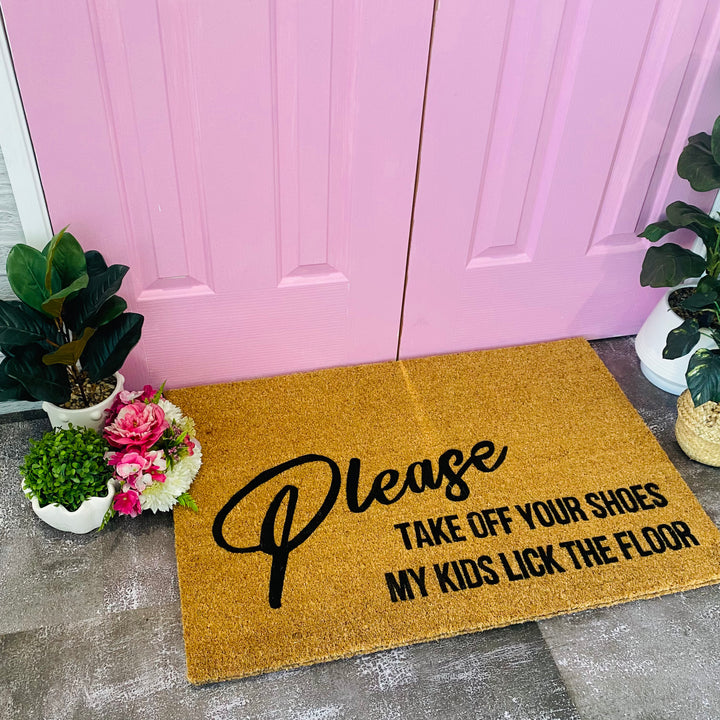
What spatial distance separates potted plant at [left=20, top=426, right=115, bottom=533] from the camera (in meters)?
1.45

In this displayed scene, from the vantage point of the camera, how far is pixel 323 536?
1.55 meters

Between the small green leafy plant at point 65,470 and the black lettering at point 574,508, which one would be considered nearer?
the small green leafy plant at point 65,470

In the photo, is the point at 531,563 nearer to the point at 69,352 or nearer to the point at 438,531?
the point at 438,531

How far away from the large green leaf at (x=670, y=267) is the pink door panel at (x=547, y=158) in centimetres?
17

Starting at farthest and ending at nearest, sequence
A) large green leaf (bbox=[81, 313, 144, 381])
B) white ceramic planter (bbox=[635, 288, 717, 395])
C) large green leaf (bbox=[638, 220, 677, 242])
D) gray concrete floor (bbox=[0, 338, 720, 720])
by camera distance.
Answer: white ceramic planter (bbox=[635, 288, 717, 395])
large green leaf (bbox=[638, 220, 677, 242])
large green leaf (bbox=[81, 313, 144, 381])
gray concrete floor (bbox=[0, 338, 720, 720])

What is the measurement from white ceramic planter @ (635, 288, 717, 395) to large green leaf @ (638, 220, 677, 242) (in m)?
0.19

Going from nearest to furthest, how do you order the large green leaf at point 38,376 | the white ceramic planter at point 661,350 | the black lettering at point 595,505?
the large green leaf at point 38,376
the black lettering at point 595,505
the white ceramic planter at point 661,350

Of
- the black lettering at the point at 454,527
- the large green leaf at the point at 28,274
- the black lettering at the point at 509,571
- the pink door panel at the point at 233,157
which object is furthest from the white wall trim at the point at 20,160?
the black lettering at the point at 509,571

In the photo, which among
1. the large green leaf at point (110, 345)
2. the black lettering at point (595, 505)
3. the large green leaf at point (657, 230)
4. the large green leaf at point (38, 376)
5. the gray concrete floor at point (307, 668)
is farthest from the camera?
the large green leaf at point (657, 230)

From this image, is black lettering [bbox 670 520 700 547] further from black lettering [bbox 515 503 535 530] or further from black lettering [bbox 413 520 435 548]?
black lettering [bbox 413 520 435 548]

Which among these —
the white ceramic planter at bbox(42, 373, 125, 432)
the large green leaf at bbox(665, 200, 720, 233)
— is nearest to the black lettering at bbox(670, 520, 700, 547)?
the large green leaf at bbox(665, 200, 720, 233)

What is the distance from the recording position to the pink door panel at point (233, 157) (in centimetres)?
136

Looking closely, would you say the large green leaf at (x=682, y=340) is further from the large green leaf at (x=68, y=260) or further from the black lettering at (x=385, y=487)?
the large green leaf at (x=68, y=260)

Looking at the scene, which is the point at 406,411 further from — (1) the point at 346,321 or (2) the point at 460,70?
(2) the point at 460,70
